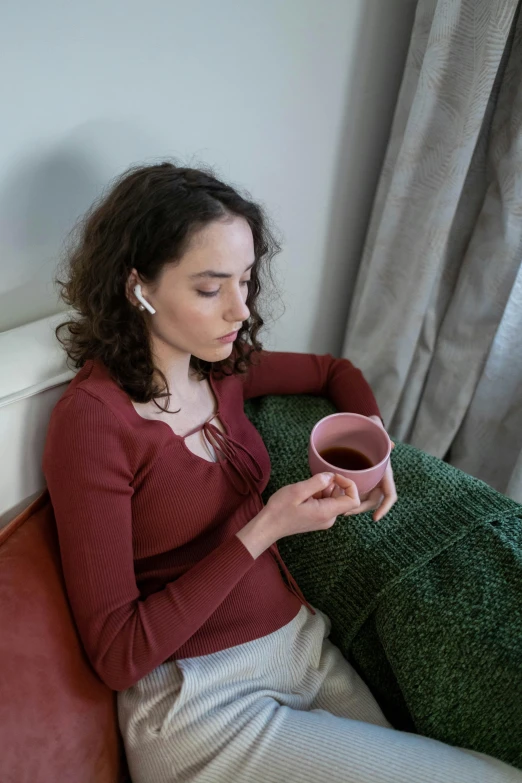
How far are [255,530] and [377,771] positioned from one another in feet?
1.21

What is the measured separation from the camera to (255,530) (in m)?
0.85

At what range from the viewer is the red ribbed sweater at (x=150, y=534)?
778 mm

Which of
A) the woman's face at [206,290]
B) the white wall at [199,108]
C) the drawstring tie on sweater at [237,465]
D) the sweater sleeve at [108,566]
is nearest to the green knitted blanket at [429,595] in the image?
the drawstring tie on sweater at [237,465]

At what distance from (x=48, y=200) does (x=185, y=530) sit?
0.64 metres

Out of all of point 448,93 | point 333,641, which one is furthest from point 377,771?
point 448,93

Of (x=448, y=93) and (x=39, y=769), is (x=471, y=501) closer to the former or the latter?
(x=39, y=769)

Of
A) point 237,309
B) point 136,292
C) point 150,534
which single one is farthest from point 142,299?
point 150,534

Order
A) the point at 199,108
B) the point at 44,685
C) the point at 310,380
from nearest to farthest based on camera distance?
the point at 44,685 → the point at 199,108 → the point at 310,380

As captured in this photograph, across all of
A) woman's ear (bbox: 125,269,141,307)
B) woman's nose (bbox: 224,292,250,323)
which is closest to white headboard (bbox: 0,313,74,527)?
woman's ear (bbox: 125,269,141,307)

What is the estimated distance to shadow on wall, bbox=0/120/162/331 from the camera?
93 cm

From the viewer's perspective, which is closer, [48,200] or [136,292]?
[136,292]

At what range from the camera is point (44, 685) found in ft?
2.39

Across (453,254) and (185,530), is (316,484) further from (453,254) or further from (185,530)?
(453,254)

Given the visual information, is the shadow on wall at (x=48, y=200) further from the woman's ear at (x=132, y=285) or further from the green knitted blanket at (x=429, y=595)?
the green knitted blanket at (x=429, y=595)
